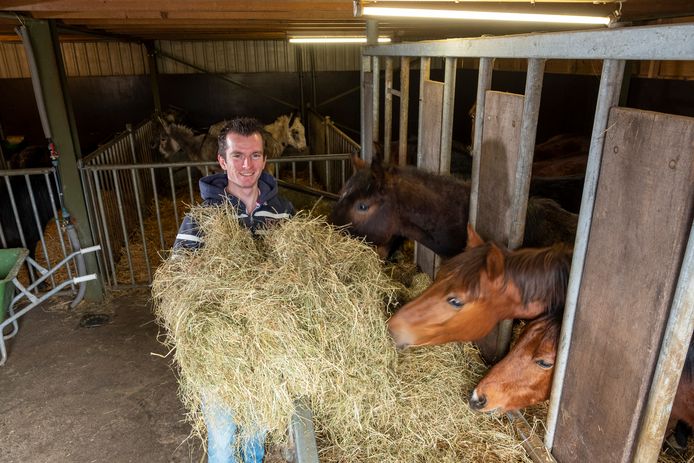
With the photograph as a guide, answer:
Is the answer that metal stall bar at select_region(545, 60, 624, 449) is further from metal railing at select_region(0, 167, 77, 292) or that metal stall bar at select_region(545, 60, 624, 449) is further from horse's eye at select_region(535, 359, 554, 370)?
metal railing at select_region(0, 167, 77, 292)

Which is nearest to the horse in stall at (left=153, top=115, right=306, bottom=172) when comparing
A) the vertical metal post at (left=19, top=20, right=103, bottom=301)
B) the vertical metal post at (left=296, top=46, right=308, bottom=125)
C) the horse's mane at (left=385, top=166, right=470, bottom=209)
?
the vertical metal post at (left=296, top=46, right=308, bottom=125)

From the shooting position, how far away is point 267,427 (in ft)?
5.91

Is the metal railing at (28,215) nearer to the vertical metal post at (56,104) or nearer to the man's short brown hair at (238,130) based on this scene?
the vertical metal post at (56,104)

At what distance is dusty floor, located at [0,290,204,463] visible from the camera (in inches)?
116

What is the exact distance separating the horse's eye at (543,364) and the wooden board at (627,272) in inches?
5.9

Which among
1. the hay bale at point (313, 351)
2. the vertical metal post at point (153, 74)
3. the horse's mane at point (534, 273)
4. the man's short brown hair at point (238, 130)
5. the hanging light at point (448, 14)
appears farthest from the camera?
the vertical metal post at point (153, 74)

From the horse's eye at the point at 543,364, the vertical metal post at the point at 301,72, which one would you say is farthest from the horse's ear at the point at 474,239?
the vertical metal post at the point at 301,72

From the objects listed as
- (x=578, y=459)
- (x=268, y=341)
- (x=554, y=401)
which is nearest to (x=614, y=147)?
(x=554, y=401)

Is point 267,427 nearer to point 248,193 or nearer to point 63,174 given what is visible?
point 248,193

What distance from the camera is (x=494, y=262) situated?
1.78 m

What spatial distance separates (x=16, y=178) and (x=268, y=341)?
4.78m

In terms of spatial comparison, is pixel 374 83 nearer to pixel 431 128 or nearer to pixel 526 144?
pixel 431 128

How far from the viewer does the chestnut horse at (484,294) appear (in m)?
1.79

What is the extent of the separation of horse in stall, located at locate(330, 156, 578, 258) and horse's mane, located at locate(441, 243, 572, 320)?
0.80 m
